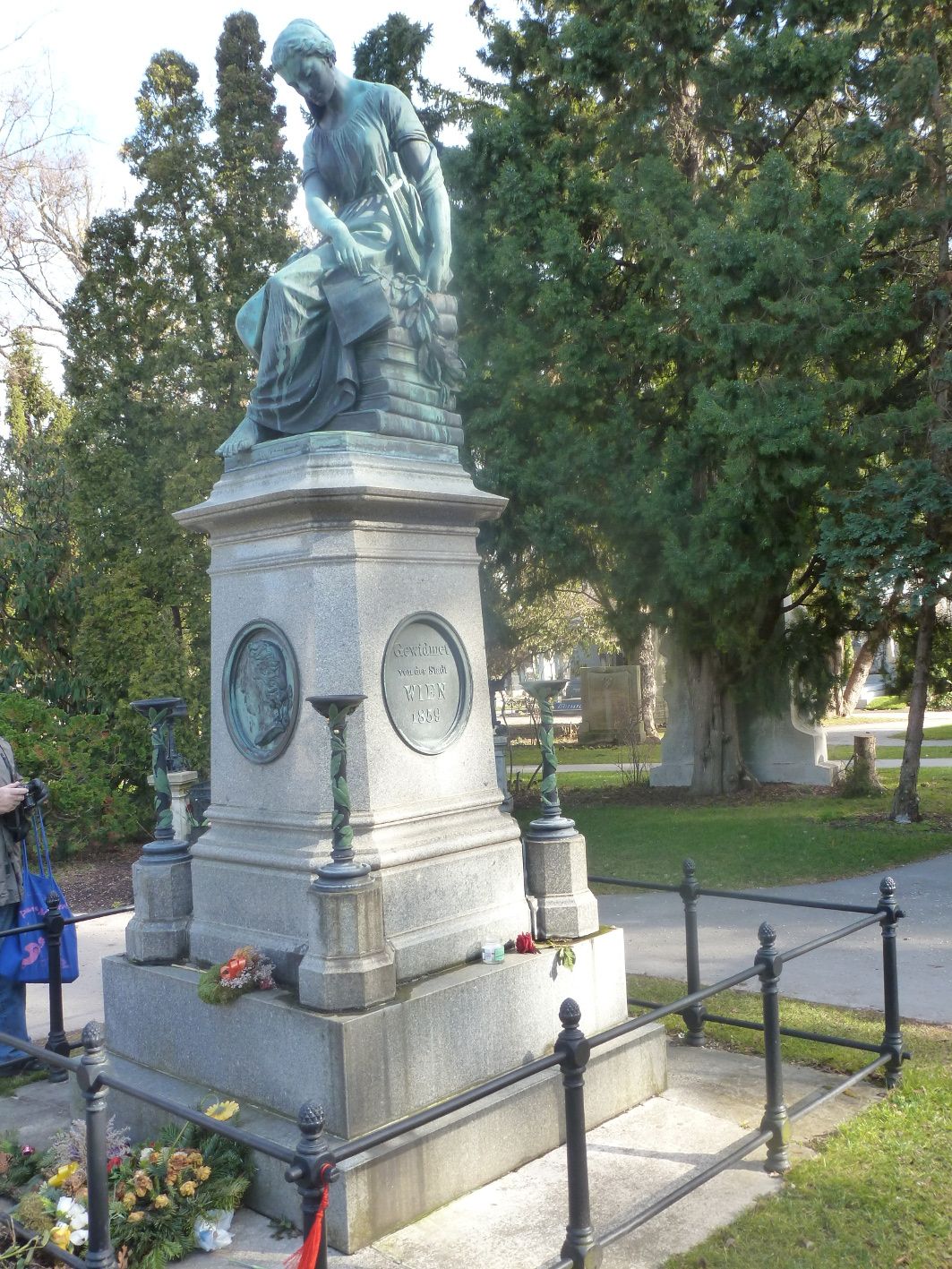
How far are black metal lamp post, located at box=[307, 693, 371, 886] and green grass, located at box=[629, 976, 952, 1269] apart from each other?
1.84m

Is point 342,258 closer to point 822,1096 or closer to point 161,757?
point 161,757

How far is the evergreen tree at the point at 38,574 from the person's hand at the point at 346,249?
11.3 meters

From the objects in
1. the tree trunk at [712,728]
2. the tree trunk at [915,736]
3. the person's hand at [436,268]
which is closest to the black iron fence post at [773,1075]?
the person's hand at [436,268]

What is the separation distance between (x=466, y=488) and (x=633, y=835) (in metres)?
9.63

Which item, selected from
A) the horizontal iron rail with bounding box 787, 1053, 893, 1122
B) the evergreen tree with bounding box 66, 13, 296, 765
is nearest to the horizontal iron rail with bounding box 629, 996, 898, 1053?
the horizontal iron rail with bounding box 787, 1053, 893, 1122

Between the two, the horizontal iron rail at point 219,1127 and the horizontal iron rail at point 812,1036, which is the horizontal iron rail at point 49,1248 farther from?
the horizontal iron rail at point 812,1036

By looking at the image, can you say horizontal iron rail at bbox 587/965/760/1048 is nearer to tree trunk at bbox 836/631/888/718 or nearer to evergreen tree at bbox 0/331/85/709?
tree trunk at bbox 836/631/888/718

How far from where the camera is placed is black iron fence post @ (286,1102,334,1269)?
3039 mm

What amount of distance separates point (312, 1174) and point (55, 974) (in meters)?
3.88

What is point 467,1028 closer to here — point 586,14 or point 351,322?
point 351,322

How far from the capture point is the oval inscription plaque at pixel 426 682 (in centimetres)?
519

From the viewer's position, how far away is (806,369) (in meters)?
14.3

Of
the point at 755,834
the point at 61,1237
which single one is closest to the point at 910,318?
the point at 755,834

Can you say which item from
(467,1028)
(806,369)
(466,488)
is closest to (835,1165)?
(467,1028)
